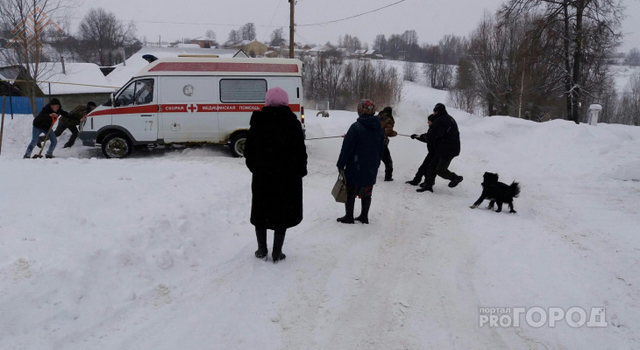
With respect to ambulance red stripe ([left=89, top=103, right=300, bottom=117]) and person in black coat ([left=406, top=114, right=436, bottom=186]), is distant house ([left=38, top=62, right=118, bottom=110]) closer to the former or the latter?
ambulance red stripe ([left=89, top=103, right=300, bottom=117])

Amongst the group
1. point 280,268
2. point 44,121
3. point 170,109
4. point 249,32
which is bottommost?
point 280,268

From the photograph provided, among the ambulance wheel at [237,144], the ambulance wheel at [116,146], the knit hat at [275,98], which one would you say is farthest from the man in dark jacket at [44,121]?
the knit hat at [275,98]

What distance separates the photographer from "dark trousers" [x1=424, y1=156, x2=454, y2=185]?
332 inches

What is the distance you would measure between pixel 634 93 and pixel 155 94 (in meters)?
80.1

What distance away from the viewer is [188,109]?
11.1m

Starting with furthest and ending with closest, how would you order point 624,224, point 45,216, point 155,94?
point 155,94 < point 624,224 < point 45,216

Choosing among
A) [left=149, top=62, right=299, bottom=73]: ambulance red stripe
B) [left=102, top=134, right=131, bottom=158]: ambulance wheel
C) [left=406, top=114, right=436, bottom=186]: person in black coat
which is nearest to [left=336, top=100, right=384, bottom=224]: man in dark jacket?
[left=406, top=114, right=436, bottom=186]: person in black coat

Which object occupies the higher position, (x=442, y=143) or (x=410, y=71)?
(x=410, y=71)

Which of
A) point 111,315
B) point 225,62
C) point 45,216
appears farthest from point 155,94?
point 111,315

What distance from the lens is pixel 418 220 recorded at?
22.1ft

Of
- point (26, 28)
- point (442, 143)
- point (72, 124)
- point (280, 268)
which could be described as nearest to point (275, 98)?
point (280, 268)

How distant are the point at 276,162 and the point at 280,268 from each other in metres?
1.17

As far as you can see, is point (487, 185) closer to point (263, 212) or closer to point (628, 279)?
point (628, 279)

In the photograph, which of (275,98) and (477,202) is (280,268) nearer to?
(275,98)
